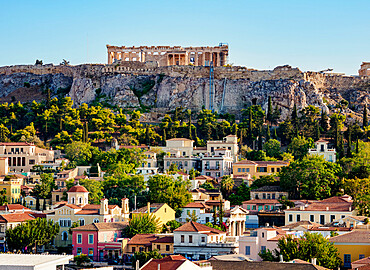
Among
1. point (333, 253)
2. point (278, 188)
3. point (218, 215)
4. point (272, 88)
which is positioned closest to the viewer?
point (333, 253)

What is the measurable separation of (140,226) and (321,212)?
1724cm

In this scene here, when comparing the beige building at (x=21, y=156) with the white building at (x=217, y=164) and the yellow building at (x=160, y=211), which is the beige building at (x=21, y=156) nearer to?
the white building at (x=217, y=164)

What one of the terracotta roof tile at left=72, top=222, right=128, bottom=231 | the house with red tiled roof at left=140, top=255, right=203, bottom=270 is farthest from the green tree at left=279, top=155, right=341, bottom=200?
the house with red tiled roof at left=140, top=255, right=203, bottom=270

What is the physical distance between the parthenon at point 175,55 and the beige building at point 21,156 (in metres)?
38.1

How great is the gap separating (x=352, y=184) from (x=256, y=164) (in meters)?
20.0

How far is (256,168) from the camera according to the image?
111 meters

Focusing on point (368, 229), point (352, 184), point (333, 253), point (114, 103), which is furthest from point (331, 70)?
point (333, 253)

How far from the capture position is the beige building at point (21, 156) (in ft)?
388

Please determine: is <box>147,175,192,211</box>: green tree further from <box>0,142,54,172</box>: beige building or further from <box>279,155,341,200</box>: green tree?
<box>0,142,54,172</box>: beige building

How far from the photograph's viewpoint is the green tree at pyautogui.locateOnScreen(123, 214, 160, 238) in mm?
83375

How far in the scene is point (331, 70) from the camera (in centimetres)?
15012

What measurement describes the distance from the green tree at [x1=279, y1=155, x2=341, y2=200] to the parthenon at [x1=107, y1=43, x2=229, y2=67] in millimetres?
54602

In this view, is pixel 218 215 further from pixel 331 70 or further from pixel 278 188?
pixel 331 70

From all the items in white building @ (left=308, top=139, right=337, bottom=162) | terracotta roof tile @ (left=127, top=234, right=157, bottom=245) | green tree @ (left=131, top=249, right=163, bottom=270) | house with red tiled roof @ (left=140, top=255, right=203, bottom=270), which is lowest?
green tree @ (left=131, top=249, right=163, bottom=270)
